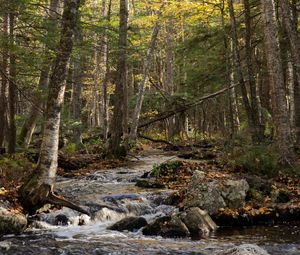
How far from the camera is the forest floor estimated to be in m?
9.28

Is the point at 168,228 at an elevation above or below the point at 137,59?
below

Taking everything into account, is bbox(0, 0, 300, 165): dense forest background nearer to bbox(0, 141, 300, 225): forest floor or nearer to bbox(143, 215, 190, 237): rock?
bbox(0, 141, 300, 225): forest floor

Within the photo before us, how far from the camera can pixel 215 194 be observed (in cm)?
961

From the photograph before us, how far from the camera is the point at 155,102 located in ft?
72.6

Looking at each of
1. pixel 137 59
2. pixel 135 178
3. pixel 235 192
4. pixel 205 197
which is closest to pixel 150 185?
pixel 135 178

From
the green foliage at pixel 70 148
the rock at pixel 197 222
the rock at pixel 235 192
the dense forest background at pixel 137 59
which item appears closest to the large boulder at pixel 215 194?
the rock at pixel 235 192

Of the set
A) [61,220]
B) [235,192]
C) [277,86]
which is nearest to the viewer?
[61,220]

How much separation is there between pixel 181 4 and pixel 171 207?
330 inches

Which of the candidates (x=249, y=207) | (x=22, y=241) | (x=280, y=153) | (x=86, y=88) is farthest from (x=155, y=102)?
(x=86, y=88)

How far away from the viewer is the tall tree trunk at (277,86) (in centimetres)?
1158

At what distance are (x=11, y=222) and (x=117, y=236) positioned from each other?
2.16 m

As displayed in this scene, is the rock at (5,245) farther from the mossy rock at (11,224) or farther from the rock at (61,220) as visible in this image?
the rock at (61,220)

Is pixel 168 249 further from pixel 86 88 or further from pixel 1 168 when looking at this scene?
pixel 86 88

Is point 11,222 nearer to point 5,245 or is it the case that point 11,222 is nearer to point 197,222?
point 5,245
